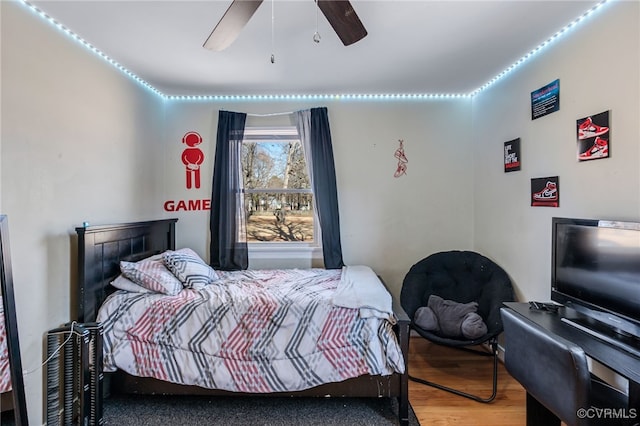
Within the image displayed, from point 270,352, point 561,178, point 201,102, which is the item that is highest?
point 201,102

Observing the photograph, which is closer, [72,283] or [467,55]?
[72,283]

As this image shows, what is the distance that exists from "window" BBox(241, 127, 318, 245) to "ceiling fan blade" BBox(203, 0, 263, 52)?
1.73 meters

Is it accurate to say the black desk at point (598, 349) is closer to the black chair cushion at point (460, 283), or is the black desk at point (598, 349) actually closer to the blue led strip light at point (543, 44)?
the black chair cushion at point (460, 283)

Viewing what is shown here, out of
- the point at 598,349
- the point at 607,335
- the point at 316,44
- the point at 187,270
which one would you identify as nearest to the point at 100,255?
the point at 187,270

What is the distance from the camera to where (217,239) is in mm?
3189

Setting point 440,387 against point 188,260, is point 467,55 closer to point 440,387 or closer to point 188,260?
point 440,387

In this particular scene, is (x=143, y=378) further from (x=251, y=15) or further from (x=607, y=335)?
(x=607, y=335)

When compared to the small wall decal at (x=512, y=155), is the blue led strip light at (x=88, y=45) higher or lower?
higher

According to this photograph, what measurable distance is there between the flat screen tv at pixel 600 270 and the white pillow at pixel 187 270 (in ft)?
8.04

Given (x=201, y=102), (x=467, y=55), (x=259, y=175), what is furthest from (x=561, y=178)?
(x=201, y=102)

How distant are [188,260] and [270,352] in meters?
1.08
